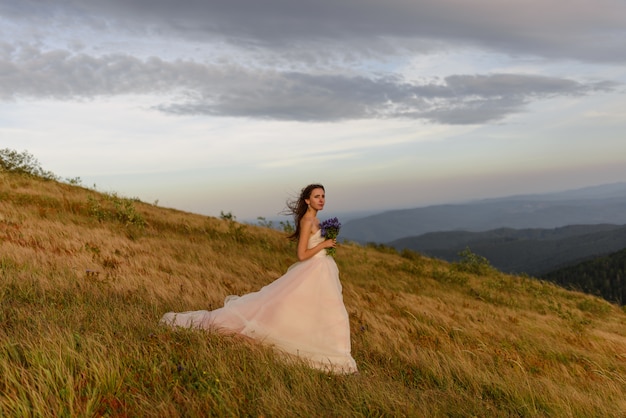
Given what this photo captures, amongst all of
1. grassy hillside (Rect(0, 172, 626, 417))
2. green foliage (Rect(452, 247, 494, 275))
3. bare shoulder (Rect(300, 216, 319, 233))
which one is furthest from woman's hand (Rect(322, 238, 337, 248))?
green foliage (Rect(452, 247, 494, 275))

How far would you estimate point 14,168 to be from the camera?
20.5 metres

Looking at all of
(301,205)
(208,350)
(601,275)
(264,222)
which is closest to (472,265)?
(264,222)

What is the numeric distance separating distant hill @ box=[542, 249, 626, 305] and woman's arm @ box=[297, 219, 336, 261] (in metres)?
149

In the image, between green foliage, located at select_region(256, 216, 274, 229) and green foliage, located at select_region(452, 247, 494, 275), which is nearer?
green foliage, located at select_region(256, 216, 274, 229)

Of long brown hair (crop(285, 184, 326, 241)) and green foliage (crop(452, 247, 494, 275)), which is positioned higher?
long brown hair (crop(285, 184, 326, 241))

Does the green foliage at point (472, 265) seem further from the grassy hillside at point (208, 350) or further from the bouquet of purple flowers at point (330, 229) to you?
the bouquet of purple flowers at point (330, 229)

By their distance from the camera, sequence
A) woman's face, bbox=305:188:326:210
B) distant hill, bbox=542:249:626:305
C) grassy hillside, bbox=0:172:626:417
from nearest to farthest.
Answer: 1. grassy hillside, bbox=0:172:626:417
2. woman's face, bbox=305:188:326:210
3. distant hill, bbox=542:249:626:305

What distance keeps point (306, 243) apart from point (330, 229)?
383 mm

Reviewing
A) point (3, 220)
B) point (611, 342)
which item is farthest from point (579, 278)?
point (3, 220)

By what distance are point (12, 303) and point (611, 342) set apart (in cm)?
1280

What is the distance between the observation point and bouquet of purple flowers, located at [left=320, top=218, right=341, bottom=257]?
5824mm

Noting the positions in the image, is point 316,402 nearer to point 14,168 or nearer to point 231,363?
point 231,363

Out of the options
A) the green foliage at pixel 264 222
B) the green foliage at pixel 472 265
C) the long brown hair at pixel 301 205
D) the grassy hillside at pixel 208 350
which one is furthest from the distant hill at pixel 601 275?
the long brown hair at pixel 301 205

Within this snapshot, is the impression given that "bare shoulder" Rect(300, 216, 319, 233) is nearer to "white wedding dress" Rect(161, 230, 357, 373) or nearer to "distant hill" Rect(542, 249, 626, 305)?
"white wedding dress" Rect(161, 230, 357, 373)
